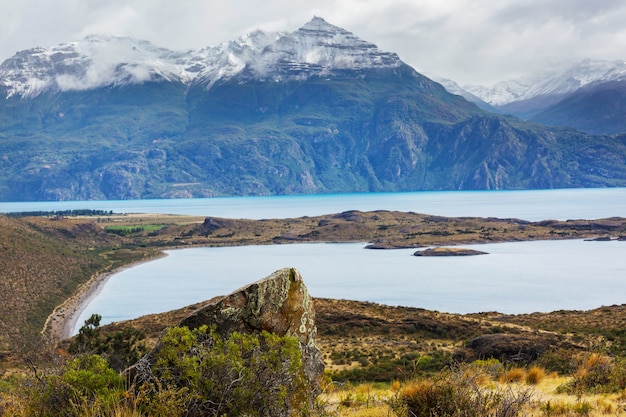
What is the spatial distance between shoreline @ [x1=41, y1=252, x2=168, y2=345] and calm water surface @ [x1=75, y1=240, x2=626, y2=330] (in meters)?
0.92

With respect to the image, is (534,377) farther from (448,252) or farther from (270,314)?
(448,252)

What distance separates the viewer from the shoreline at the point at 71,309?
51.7m

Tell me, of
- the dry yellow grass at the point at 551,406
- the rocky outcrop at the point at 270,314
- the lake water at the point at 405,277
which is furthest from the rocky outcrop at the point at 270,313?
the lake water at the point at 405,277

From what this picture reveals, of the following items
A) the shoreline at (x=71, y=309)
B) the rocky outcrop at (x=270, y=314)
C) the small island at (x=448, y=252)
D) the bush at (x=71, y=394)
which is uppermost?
the rocky outcrop at (x=270, y=314)

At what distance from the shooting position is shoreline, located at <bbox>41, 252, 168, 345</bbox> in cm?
5169

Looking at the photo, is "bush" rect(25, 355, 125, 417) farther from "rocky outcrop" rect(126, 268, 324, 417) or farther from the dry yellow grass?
the dry yellow grass

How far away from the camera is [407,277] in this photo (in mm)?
81625

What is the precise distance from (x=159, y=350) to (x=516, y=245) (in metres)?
115

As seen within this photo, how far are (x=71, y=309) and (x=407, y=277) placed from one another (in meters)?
38.3

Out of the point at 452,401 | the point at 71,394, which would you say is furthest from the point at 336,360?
the point at 71,394

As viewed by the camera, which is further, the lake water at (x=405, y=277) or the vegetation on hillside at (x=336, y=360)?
the lake water at (x=405, y=277)

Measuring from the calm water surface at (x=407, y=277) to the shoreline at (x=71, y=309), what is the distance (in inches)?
36.1

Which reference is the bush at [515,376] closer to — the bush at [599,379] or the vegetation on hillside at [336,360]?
the vegetation on hillside at [336,360]

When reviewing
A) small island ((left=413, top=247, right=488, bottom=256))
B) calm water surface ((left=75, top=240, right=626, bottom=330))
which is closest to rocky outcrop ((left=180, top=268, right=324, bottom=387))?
calm water surface ((left=75, top=240, right=626, bottom=330))
